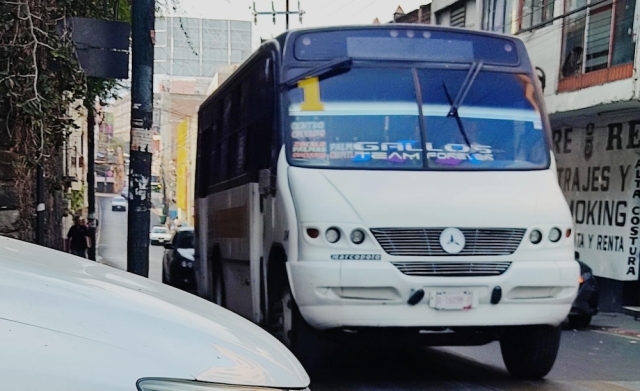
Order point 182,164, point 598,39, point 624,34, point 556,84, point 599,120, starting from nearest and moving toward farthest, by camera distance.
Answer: point 624,34
point 598,39
point 599,120
point 556,84
point 182,164

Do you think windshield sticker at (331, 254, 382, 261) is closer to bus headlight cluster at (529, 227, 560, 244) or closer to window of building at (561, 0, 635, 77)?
bus headlight cluster at (529, 227, 560, 244)

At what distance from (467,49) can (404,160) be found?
1.28 m

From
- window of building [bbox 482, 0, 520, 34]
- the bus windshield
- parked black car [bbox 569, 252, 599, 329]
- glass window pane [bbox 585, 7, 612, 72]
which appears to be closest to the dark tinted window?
the bus windshield

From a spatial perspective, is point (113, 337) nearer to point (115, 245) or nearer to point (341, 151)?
point (341, 151)

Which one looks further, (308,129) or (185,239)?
(185,239)

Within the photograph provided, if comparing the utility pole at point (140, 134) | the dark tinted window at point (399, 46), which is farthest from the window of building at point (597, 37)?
the utility pole at point (140, 134)

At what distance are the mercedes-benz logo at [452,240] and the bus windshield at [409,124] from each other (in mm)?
640

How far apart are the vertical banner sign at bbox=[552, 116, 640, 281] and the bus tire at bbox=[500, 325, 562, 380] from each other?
876cm

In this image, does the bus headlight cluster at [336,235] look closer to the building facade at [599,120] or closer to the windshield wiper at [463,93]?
the windshield wiper at [463,93]

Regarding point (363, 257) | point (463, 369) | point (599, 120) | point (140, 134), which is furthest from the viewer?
point (599, 120)

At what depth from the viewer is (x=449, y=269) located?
5703mm

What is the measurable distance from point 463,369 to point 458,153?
7.58 feet

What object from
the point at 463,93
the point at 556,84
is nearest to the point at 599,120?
the point at 556,84

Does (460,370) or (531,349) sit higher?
(531,349)
